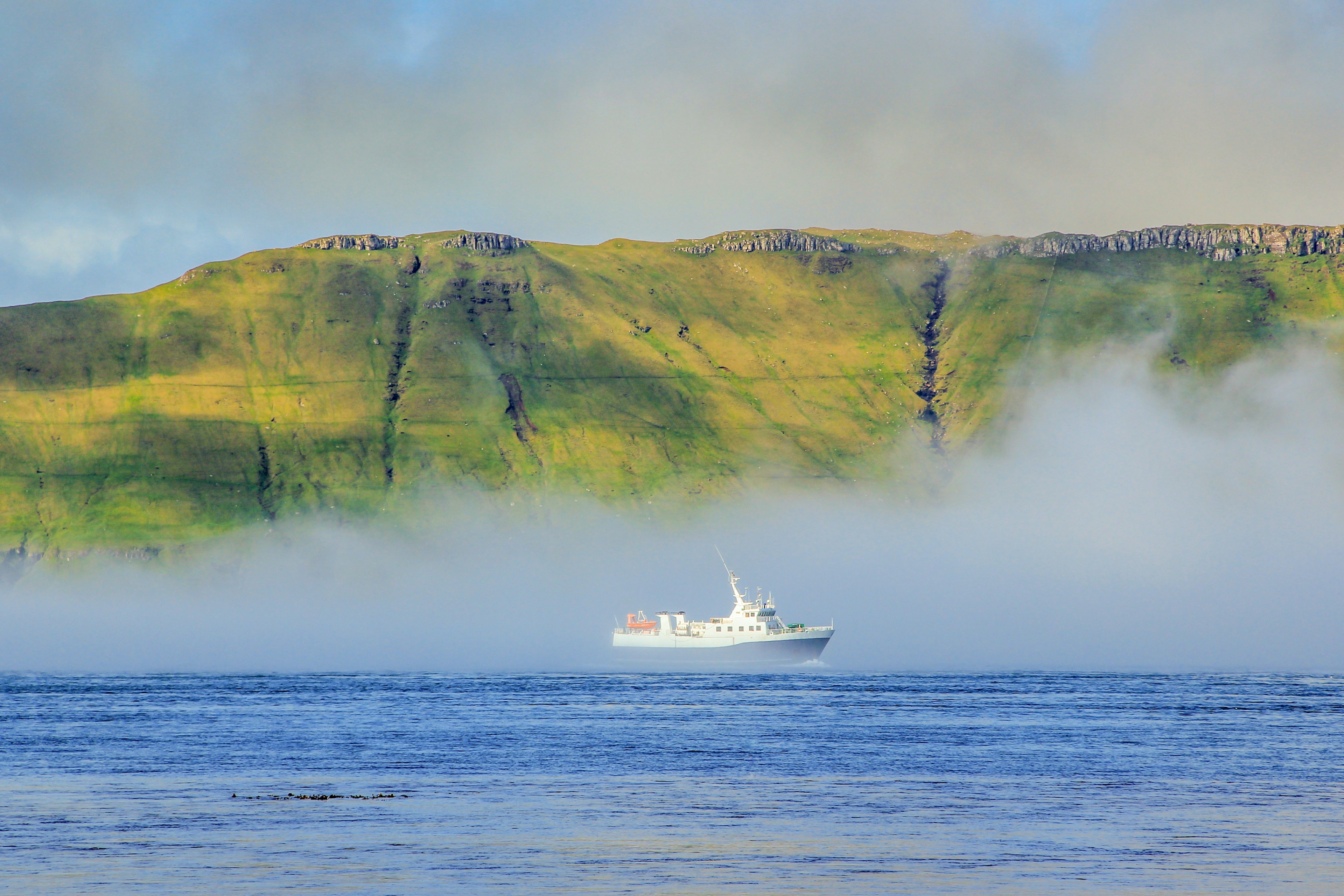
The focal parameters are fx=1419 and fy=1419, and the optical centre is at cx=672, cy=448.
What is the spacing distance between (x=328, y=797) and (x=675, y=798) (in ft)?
49.8

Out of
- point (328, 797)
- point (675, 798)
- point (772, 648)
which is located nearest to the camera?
point (328, 797)

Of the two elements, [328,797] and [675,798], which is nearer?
[328,797]

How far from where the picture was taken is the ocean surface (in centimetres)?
4453

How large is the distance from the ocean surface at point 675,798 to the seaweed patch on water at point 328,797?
0.80 ft

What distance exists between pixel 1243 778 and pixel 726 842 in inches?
1233

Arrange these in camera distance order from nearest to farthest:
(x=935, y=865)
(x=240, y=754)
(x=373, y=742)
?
(x=935, y=865), (x=240, y=754), (x=373, y=742)

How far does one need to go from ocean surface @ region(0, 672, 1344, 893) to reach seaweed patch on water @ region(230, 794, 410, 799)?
0.24 metres

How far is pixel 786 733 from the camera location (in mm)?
92750

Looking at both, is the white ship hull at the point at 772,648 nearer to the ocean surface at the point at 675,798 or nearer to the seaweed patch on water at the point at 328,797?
the ocean surface at the point at 675,798

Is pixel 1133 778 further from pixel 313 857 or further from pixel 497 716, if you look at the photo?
pixel 497 716

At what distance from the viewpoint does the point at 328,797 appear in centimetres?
6184

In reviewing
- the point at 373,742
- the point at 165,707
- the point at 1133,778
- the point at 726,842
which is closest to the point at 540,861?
the point at 726,842

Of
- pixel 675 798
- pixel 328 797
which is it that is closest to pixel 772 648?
pixel 675 798

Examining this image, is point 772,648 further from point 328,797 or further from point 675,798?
point 328,797
